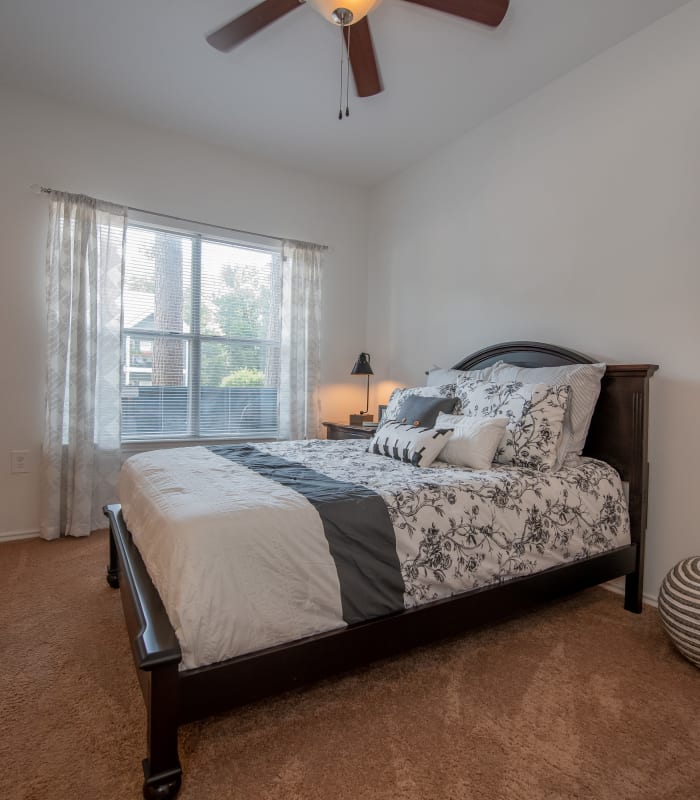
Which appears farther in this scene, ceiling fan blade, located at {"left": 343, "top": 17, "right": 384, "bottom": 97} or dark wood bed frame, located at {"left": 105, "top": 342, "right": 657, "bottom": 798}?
ceiling fan blade, located at {"left": 343, "top": 17, "right": 384, "bottom": 97}

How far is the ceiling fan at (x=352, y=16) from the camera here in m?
1.86

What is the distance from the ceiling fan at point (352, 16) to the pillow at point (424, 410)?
1668 millimetres

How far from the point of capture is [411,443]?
234cm

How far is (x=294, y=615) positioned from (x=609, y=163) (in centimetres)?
267

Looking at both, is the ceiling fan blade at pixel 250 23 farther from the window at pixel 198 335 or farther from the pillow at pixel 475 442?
the pillow at pixel 475 442

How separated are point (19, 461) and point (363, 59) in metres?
3.05

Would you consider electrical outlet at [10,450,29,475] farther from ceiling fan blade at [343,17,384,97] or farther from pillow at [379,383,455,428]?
ceiling fan blade at [343,17,384,97]

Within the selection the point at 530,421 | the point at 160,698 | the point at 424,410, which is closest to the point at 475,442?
the point at 530,421

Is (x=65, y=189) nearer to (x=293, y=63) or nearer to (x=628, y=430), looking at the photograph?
(x=293, y=63)

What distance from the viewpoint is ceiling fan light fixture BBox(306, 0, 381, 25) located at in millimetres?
1828

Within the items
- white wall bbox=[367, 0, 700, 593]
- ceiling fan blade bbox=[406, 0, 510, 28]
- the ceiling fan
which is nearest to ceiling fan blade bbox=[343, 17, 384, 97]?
the ceiling fan

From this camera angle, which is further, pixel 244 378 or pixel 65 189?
pixel 244 378

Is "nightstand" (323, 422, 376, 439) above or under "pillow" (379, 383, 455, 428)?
under

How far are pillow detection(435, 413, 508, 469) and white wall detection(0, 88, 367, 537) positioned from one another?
2484 mm
